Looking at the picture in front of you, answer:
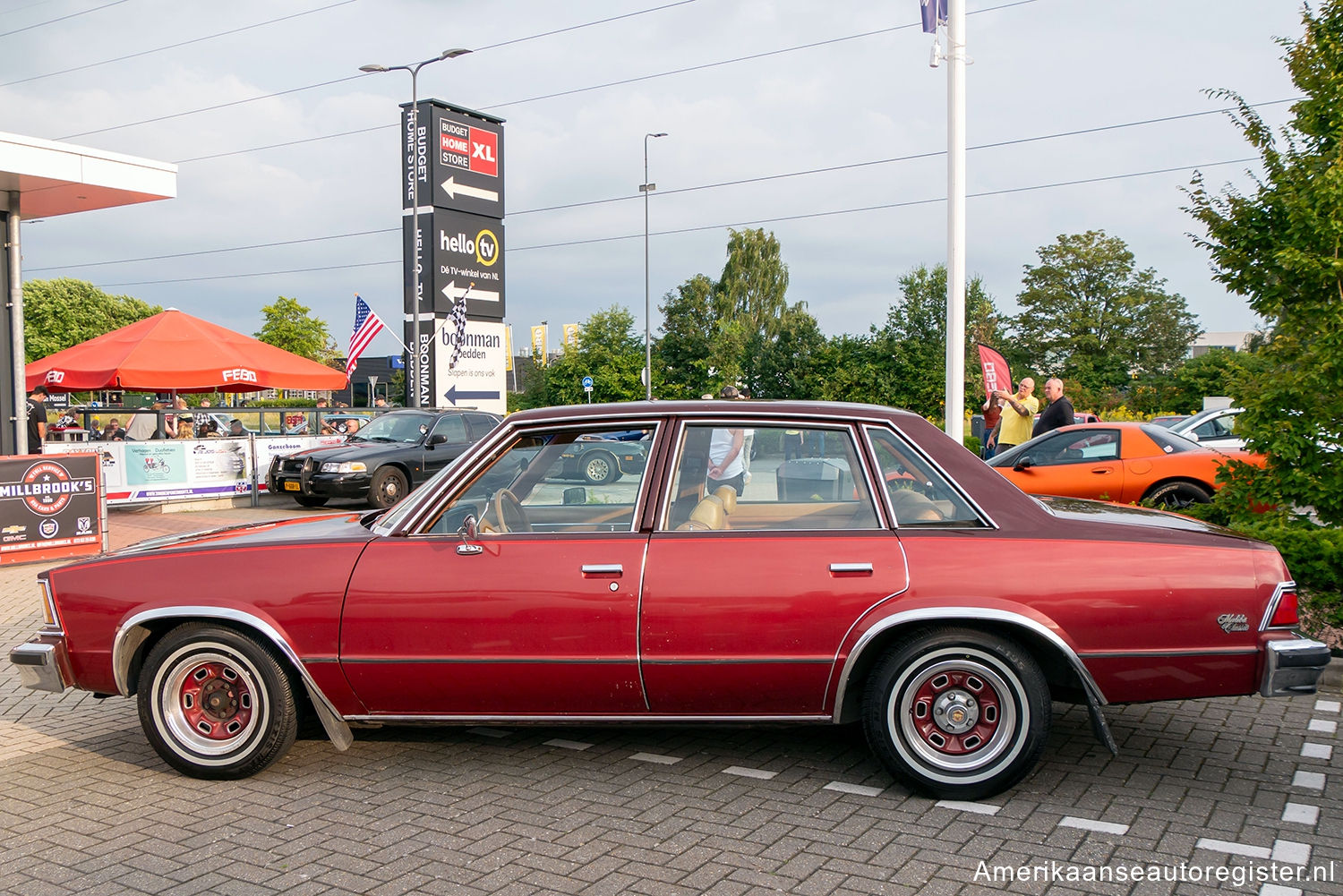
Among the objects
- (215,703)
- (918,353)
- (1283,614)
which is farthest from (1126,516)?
(918,353)

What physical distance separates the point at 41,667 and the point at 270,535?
109 cm

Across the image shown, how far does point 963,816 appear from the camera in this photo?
3.80 m

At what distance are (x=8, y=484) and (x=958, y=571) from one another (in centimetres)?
994

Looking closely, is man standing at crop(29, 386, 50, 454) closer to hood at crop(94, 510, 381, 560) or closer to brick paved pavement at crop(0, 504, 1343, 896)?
brick paved pavement at crop(0, 504, 1343, 896)

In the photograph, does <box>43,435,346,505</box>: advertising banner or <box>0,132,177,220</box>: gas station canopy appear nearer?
<box>0,132,177,220</box>: gas station canopy

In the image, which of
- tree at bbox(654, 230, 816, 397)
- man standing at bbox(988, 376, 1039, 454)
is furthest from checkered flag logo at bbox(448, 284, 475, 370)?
tree at bbox(654, 230, 816, 397)

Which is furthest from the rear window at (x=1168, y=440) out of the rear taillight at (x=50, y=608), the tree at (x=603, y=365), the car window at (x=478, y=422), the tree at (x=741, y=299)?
the tree at (x=741, y=299)

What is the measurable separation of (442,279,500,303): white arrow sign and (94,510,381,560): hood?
20.9m

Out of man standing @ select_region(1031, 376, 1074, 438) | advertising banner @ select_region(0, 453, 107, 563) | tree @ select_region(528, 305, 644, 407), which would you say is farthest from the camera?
tree @ select_region(528, 305, 644, 407)

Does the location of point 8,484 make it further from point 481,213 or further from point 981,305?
point 981,305

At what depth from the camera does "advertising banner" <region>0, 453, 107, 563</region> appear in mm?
10070

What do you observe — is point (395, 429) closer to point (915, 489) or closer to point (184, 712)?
point (184, 712)

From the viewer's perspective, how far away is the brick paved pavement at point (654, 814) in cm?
333

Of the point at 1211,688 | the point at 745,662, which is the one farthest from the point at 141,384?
the point at 1211,688
